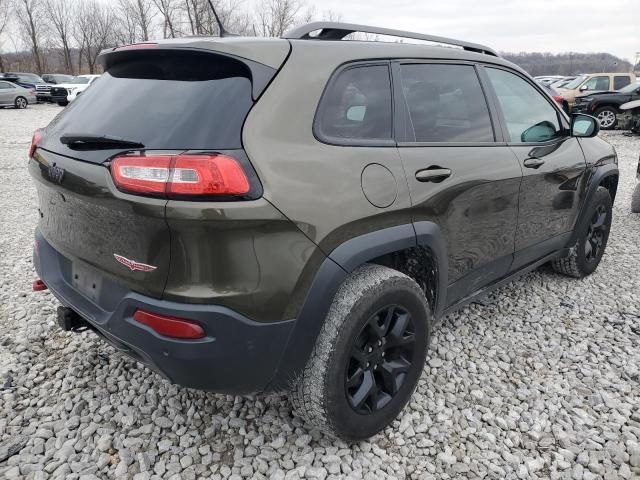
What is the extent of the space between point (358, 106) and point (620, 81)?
18186mm

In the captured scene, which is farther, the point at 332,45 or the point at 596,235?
the point at 596,235

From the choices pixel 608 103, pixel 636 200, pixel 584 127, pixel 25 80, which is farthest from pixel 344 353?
pixel 25 80

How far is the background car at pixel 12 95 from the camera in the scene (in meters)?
24.5

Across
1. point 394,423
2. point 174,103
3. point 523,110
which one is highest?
point 174,103

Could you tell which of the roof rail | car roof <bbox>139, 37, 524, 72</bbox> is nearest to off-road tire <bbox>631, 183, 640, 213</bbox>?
car roof <bbox>139, 37, 524, 72</bbox>

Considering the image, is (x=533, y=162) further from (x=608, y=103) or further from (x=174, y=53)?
(x=608, y=103)

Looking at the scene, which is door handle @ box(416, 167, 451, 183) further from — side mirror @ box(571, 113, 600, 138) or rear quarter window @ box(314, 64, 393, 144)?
side mirror @ box(571, 113, 600, 138)

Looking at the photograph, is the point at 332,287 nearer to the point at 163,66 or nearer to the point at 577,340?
the point at 163,66

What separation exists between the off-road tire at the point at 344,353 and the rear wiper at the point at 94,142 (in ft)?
3.27

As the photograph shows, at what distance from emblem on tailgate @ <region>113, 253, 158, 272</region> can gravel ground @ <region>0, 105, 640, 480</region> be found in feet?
3.06

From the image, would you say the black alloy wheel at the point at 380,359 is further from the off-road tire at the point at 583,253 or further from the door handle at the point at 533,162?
the off-road tire at the point at 583,253

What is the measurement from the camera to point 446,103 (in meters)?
2.62

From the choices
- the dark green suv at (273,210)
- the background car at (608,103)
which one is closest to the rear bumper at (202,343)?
the dark green suv at (273,210)

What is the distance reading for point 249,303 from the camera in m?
1.74
